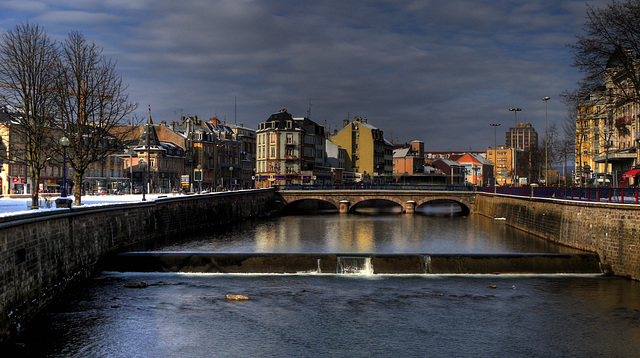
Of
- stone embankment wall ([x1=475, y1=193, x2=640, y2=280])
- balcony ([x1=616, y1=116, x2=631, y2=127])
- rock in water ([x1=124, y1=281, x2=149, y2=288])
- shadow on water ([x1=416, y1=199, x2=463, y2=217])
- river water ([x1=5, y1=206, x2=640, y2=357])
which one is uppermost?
balcony ([x1=616, y1=116, x2=631, y2=127])

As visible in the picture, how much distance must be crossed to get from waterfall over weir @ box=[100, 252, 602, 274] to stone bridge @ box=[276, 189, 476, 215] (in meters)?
53.8

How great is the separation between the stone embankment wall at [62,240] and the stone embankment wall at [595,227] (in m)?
30.4

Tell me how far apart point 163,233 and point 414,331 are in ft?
111

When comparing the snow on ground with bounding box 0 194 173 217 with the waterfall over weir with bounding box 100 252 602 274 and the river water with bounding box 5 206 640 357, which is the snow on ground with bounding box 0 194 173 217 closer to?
the river water with bounding box 5 206 640 357

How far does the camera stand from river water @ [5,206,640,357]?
70.5ft

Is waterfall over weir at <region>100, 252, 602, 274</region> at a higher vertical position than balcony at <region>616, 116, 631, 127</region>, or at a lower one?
lower

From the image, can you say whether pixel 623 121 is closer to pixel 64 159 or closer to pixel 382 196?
pixel 382 196

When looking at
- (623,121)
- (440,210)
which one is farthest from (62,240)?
(440,210)

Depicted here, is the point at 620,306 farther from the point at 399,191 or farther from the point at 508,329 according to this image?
the point at 399,191

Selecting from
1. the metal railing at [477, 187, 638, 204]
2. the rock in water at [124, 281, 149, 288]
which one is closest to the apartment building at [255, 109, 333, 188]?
the metal railing at [477, 187, 638, 204]

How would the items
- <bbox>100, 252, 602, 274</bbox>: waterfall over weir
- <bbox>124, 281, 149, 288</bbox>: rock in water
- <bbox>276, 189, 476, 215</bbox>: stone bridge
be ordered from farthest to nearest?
<bbox>276, 189, 476, 215</bbox>: stone bridge → <bbox>100, 252, 602, 274</bbox>: waterfall over weir → <bbox>124, 281, 149, 288</bbox>: rock in water

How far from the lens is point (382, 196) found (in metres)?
90.8

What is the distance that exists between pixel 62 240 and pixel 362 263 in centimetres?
1687

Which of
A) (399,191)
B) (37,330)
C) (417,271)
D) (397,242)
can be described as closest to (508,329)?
(417,271)
